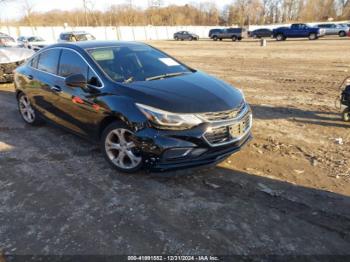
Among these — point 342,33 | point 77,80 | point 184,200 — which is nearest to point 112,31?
point 342,33

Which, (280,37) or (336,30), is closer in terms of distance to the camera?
(280,37)

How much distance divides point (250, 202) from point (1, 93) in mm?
8988

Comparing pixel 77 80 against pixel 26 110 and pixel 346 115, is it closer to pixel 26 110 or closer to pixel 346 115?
pixel 26 110

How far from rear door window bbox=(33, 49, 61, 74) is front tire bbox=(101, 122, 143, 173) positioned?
5.94ft

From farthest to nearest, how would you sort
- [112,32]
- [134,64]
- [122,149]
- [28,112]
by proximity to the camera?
[112,32]
[28,112]
[134,64]
[122,149]

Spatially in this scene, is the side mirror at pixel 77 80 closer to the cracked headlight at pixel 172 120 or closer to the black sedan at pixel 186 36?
the cracked headlight at pixel 172 120

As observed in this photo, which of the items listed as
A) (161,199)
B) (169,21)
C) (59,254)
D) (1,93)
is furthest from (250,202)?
(169,21)

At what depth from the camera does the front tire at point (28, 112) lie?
6.26m

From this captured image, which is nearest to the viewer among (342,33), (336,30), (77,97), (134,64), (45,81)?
(77,97)

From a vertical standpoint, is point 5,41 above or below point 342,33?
above

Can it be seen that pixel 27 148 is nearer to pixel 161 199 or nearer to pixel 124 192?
pixel 124 192

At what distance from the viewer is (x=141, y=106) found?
12.7 feet

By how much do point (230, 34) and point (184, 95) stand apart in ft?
148

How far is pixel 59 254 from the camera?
2.85 meters
